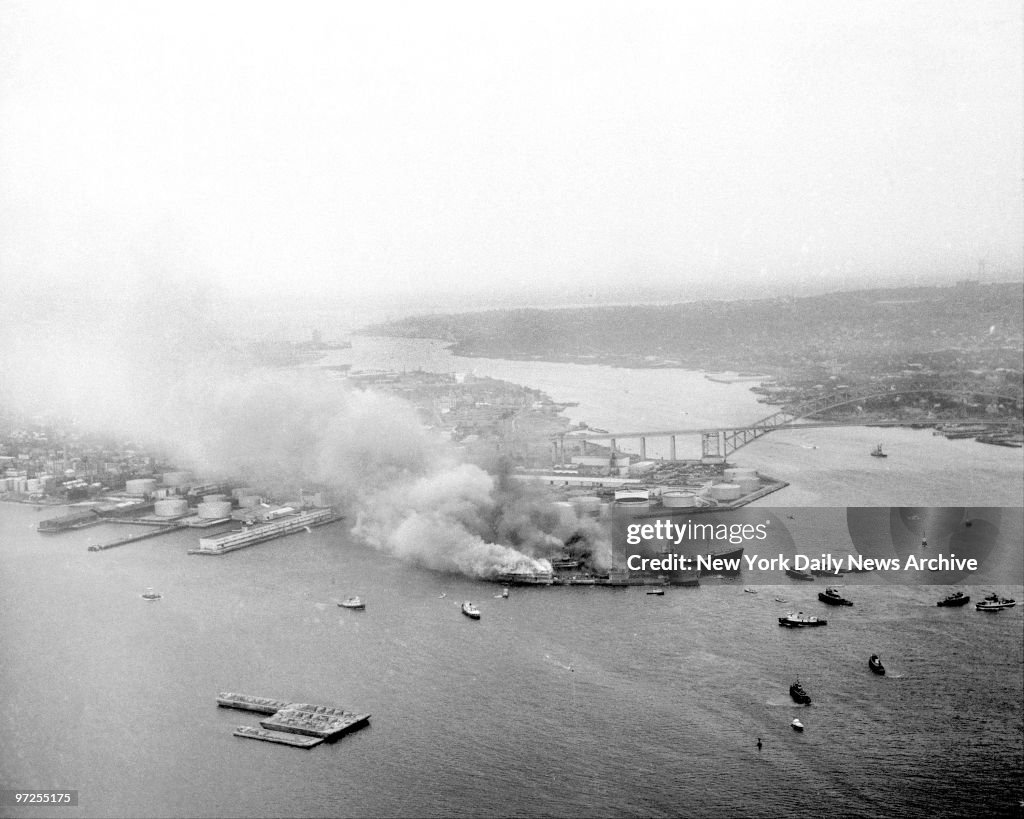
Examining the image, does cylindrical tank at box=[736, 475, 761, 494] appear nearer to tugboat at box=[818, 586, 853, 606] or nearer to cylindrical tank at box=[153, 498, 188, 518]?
tugboat at box=[818, 586, 853, 606]

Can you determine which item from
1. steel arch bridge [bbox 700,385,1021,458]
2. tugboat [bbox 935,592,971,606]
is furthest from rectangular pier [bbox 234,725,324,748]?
steel arch bridge [bbox 700,385,1021,458]

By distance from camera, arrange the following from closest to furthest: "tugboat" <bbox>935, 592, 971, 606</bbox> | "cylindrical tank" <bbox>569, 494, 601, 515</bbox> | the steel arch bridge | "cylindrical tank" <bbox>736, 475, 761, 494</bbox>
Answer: "tugboat" <bbox>935, 592, 971, 606</bbox> < "cylindrical tank" <bbox>569, 494, 601, 515</bbox> < "cylindrical tank" <bbox>736, 475, 761, 494</bbox> < the steel arch bridge

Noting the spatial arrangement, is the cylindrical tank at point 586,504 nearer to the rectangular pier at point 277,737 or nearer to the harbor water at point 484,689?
the harbor water at point 484,689

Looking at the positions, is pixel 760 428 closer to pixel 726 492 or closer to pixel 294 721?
pixel 726 492

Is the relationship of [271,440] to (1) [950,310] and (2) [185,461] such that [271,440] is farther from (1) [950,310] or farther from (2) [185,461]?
(1) [950,310]

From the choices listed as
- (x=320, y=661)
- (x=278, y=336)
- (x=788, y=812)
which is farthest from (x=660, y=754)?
(x=278, y=336)

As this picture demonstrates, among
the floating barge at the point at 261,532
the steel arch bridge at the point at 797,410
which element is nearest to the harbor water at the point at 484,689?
the floating barge at the point at 261,532

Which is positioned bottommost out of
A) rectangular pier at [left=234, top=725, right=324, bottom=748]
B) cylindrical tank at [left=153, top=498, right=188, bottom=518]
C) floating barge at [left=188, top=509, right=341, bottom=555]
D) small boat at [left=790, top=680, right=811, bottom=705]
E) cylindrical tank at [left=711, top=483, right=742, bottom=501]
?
small boat at [left=790, top=680, right=811, bottom=705]
